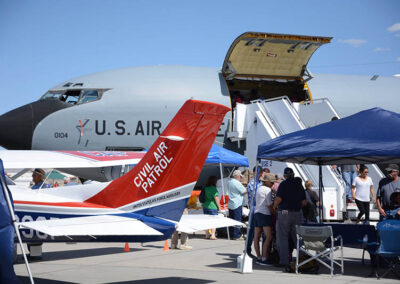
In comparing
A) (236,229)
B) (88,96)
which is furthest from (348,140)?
(88,96)

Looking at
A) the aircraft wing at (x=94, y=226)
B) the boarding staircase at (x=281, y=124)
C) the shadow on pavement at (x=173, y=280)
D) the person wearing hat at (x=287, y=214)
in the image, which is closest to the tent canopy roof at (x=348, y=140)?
the person wearing hat at (x=287, y=214)

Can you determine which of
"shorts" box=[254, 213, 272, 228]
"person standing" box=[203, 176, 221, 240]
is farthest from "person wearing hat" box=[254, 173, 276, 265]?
"person standing" box=[203, 176, 221, 240]

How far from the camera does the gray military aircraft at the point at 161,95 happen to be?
58.3 feet

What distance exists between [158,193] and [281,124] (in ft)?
37.6

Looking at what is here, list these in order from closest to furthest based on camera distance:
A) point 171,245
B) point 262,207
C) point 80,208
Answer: point 80,208
point 262,207
point 171,245

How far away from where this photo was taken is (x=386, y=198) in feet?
36.1

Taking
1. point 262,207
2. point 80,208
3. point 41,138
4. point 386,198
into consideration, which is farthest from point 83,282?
point 41,138

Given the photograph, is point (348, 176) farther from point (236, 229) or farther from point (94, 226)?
point (94, 226)

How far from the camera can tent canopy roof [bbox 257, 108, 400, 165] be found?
9.00m

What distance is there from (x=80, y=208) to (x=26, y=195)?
88 cm

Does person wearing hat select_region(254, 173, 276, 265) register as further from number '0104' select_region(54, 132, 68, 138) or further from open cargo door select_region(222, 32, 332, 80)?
open cargo door select_region(222, 32, 332, 80)

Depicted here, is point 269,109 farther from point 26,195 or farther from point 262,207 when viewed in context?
point 26,195

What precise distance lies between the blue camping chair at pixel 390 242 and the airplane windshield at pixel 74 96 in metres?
11.6

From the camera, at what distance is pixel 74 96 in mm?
18828
